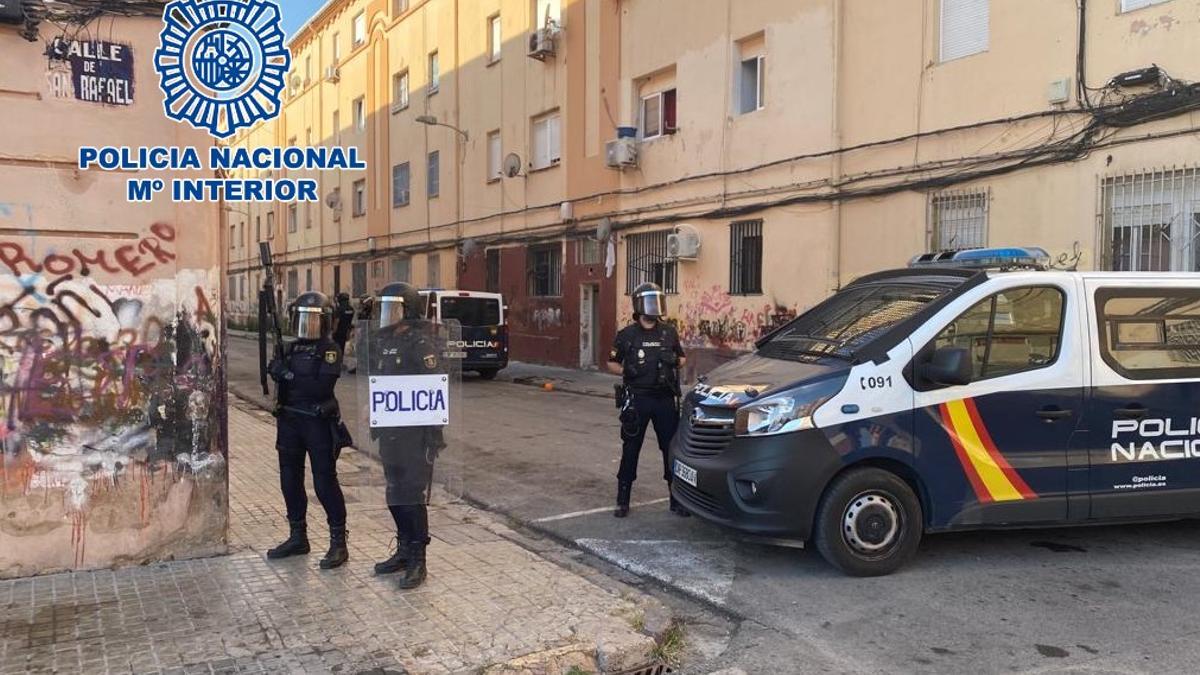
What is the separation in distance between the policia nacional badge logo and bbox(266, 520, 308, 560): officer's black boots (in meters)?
2.53

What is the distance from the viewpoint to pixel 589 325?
2092 cm

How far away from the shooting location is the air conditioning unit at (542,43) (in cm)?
2086

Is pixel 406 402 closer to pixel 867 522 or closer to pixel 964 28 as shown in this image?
pixel 867 522

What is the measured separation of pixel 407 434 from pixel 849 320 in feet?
10.1

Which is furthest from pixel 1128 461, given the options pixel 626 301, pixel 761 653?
pixel 626 301

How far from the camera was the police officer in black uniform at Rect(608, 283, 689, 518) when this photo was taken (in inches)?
256

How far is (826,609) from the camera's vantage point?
4.68m

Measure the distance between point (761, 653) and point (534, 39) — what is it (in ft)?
63.7

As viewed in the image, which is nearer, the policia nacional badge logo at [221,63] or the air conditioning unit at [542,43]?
the policia nacional badge logo at [221,63]

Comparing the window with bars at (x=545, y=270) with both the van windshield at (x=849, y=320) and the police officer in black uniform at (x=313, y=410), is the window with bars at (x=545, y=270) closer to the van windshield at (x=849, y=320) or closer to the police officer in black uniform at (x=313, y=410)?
the van windshield at (x=849, y=320)

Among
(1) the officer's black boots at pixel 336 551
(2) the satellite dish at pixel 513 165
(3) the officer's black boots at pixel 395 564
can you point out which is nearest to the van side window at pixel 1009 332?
(3) the officer's black boots at pixel 395 564

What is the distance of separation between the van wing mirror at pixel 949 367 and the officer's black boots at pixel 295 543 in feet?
13.3

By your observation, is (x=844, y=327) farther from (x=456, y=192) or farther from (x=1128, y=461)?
(x=456, y=192)

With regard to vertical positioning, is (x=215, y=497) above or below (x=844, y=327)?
below
